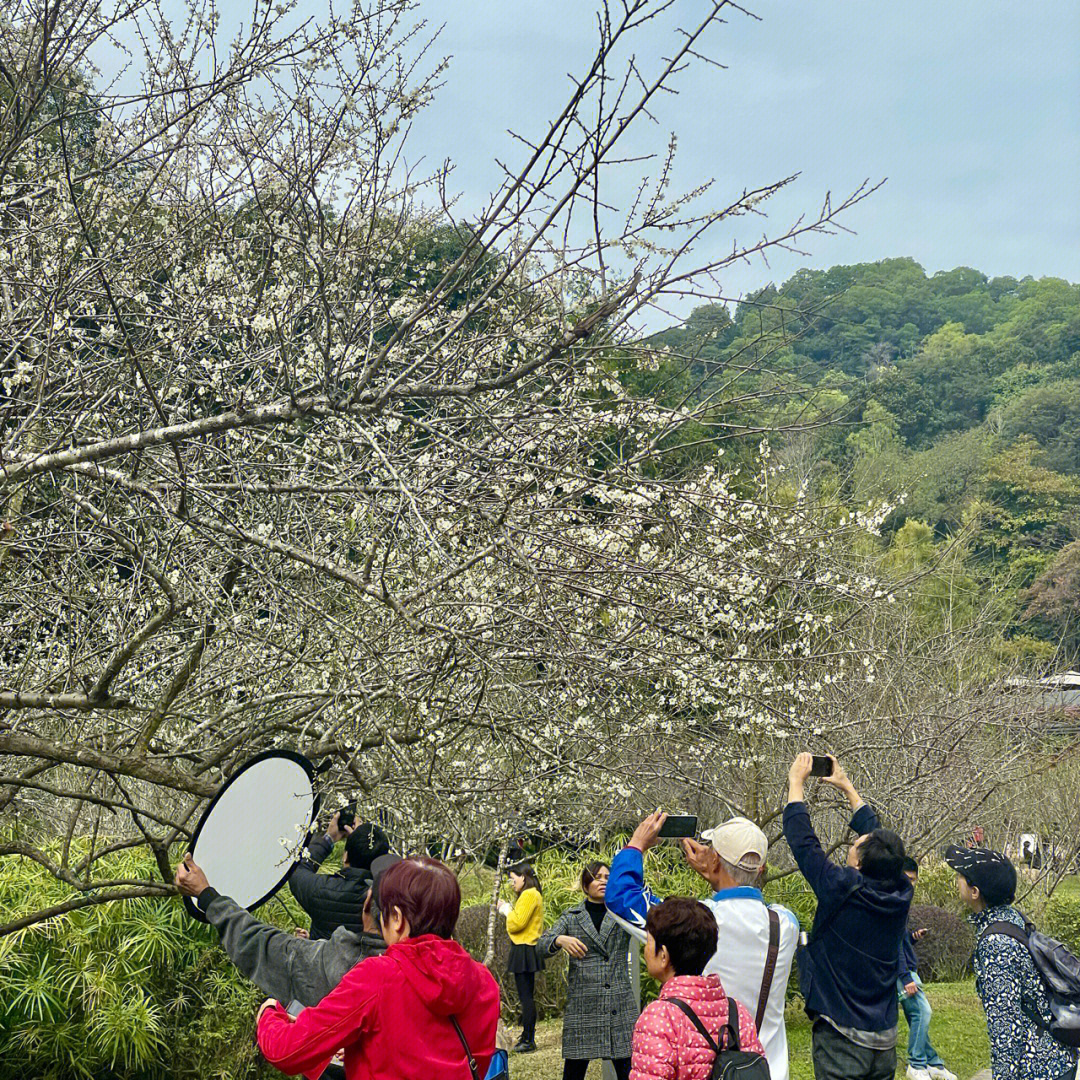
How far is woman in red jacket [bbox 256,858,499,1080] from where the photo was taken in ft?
8.87

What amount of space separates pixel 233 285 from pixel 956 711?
394 inches

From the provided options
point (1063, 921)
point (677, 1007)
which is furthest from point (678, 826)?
point (1063, 921)

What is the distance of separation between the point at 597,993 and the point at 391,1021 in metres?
3.54

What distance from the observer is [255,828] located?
3.50 meters

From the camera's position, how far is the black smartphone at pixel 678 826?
177 inches

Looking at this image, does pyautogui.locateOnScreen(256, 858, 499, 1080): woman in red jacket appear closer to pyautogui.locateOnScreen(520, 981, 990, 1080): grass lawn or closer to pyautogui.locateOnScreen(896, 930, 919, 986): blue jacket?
pyautogui.locateOnScreen(896, 930, 919, 986): blue jacket

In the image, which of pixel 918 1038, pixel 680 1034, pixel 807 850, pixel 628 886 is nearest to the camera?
pixel 680 1034

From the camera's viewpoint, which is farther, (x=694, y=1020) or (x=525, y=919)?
(x=525, y=919)

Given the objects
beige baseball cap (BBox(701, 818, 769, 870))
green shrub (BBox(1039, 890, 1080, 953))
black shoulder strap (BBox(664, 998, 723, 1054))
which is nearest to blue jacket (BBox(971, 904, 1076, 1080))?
beige baseball cap (BBox(701, 818, 769, 870))

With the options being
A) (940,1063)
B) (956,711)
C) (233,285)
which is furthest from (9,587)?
(956,711)

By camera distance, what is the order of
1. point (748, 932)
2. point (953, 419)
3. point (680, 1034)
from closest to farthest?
1. point (680, 1034)
2. point (748, 932)
3. point (953, 419)

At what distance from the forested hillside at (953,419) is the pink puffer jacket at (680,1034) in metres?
1.70

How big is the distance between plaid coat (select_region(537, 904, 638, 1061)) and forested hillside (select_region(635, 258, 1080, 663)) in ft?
9.19

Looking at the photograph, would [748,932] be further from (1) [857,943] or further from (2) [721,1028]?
(2) [721,1028]
